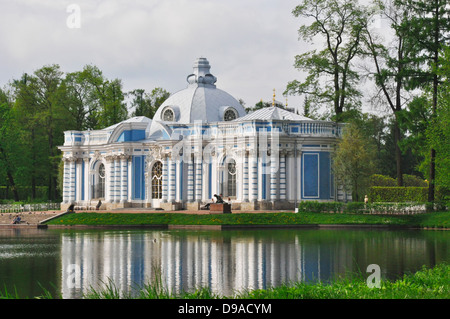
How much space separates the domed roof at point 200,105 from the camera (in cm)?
5475

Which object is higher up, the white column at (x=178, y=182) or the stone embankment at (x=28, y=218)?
the white column at (x=178, y=182)

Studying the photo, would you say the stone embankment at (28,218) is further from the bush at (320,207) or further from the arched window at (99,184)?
the bush at (320,207)

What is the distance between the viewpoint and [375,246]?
90.4ft

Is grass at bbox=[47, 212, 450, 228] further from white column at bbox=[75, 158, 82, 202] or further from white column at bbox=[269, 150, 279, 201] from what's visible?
white column at bbox=[75, 158, 82, 202]

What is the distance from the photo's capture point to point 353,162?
46.7m

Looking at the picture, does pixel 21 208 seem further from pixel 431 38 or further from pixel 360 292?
pixel 360 292

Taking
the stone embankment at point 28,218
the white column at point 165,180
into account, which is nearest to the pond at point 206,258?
the stone embankment at point 28,218

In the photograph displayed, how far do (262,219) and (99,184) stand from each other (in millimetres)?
19833

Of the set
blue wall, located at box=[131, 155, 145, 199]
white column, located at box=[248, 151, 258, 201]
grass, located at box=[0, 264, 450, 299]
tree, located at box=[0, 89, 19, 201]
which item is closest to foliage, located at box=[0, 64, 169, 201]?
tree, located at box=[0, 89, 19, 201]

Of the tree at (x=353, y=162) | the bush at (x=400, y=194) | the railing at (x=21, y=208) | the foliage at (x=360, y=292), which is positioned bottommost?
the foliage at (x=360, y=292)

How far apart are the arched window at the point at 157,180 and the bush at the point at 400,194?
1477cm

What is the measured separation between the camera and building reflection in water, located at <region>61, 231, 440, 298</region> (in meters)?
18.1

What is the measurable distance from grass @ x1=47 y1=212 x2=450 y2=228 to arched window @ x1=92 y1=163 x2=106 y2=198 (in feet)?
40.4

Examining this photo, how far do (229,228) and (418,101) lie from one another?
1314cm
